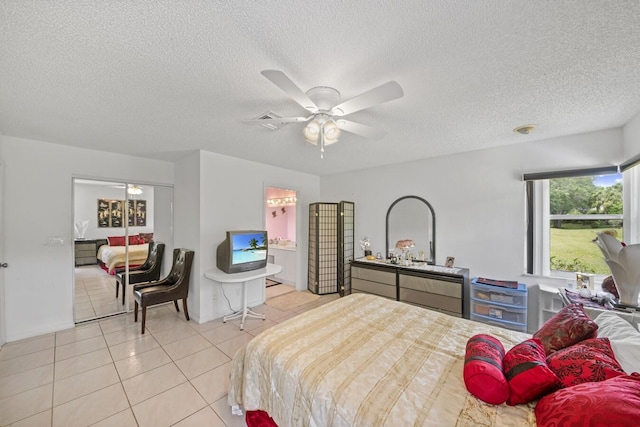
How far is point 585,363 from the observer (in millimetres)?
1115

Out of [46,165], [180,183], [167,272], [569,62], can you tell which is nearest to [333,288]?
[167,272]

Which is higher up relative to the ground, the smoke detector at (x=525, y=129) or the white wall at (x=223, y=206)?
the smoke detector at (x=525, y=129)

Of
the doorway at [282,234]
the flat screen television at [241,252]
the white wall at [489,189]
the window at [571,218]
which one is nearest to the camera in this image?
the window at [571,218]

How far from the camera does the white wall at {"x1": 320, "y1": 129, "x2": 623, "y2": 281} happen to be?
110 inches

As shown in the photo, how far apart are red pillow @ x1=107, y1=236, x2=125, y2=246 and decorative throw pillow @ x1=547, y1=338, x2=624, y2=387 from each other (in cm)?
491

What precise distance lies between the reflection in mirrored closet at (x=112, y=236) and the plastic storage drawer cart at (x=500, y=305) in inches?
181

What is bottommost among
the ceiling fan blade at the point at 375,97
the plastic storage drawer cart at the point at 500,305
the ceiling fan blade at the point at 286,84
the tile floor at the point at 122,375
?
the tile floor at the point at 122,375

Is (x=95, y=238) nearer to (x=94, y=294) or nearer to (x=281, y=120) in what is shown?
(x=94, y=294)

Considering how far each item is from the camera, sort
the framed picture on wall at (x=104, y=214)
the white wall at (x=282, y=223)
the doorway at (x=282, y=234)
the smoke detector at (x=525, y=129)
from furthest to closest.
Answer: the white wall at (x=282, y=223) < the doorway at (x=282, y=234) < the framed picture on wall at (x=104, y=214) < the smoke detector at (x=525, y=129)

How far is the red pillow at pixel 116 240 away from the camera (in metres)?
3.69

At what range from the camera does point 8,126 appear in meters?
2.57

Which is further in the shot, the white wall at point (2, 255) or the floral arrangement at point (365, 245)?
the floral arrangement at point (365, 245)

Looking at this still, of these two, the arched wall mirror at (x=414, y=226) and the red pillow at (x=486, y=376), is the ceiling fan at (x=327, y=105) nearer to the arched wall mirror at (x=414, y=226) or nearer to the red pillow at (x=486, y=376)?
the red pillow at (x=486, y=376)

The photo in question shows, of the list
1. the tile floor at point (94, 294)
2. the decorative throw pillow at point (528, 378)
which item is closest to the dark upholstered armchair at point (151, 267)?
the tile floor at point (94, 294)
